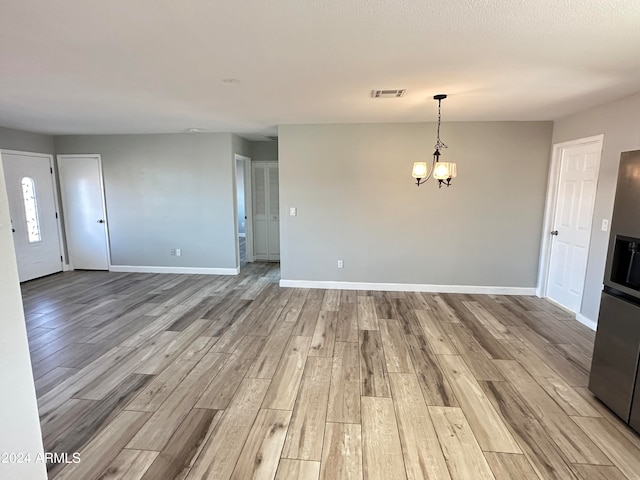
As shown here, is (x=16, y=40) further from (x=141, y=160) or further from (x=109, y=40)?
(x=141, y=160)

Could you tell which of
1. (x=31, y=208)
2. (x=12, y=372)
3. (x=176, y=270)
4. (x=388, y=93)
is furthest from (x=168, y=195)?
(x=12, y=372)

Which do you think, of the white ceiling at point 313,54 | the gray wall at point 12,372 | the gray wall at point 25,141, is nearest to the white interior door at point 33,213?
the gray wall at point 25,141

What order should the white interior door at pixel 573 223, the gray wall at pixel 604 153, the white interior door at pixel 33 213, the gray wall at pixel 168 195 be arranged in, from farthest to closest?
the gray wall at pixel 168 195 < the white interior door at pixel 33 213 < the white interior door at pixel 573 223 < the gray wall at pixel 604 153

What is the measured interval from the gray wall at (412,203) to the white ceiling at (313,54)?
86cm

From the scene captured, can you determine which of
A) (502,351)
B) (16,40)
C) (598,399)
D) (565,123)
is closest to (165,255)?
(16,40)

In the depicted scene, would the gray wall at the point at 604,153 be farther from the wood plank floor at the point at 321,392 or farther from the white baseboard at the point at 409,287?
the white baseboard at the point at 409,287

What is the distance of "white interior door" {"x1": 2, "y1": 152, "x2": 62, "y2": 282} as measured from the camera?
526 centimetres

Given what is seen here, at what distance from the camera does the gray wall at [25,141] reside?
504cm

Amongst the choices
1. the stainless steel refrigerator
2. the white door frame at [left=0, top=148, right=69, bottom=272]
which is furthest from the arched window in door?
the stainless steel refrigerator

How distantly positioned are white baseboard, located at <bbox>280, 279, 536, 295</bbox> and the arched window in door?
4376mm

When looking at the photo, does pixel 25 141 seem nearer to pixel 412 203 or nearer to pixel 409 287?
pixel 412 203

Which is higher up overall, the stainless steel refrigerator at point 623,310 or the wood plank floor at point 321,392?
the stainless steel refrigerator at point 623,310

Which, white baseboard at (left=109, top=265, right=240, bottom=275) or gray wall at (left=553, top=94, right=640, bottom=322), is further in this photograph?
white baseboard at (left=109, top=265, right=240, bottom=275)

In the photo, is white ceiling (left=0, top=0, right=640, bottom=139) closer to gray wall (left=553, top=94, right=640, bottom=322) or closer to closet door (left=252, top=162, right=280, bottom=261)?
gray wall (left=553, top=94, right=640, bottom=322)
